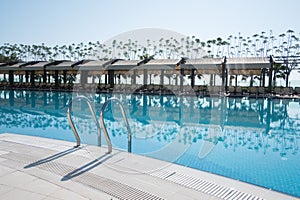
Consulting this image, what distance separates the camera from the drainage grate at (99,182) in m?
2.89

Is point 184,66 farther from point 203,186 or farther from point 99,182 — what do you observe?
point 99,182

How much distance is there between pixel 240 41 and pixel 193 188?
3543cm

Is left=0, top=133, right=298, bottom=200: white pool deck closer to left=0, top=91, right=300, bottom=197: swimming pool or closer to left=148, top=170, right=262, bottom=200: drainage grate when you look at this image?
left=148, top=170, right=262, bottom=200: drainage grate

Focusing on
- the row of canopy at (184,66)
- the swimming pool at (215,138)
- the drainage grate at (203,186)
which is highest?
the row of canopy at (184,66)

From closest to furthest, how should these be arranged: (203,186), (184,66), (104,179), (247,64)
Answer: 1. (203,186)
2. (104,179)
3. (247,64)
4. (184,66)

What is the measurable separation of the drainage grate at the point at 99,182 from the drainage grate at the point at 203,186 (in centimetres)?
53

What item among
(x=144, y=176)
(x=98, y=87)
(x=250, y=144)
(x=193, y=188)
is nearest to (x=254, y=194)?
(x=193, y=188)

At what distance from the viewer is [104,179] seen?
130 inches

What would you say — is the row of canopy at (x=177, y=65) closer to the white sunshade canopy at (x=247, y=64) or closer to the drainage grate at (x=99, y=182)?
the white sunshade canopy at (x=247, y=64)

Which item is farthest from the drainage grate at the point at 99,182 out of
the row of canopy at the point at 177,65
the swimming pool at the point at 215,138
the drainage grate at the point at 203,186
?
the row of canopy at the point at 177,65

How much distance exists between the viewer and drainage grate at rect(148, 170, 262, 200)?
2.92 meters

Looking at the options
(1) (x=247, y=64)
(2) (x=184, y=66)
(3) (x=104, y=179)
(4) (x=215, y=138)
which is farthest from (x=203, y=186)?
(2) (x=184, y=66)

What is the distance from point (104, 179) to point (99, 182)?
0.35 feet

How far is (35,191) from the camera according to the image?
2.88 metres
